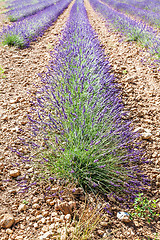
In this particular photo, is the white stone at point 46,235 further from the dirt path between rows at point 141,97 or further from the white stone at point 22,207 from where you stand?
the dirt path between rows at point 141,97

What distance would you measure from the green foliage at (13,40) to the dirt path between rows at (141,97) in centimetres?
245

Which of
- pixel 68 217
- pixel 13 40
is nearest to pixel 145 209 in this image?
pixel 68 217

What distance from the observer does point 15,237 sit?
1429mm

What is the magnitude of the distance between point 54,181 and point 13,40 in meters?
4.86

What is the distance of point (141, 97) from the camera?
3.26 m

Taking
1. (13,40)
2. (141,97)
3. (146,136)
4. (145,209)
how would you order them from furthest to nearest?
(13,40), (141,97), (146,136), (145,209)

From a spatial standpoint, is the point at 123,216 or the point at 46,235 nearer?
the point at 46,235

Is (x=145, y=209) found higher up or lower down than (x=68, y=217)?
lower down

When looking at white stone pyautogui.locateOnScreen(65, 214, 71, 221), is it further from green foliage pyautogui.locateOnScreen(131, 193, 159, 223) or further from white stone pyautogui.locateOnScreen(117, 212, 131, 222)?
green foliage pyautogui.locateOnScreen(131, 193, 159, 223)

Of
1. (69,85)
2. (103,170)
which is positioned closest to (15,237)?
(103,170)

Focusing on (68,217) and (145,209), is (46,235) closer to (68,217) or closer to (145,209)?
(68,217)

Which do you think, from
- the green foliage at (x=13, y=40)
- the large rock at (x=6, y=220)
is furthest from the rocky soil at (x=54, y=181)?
the green foliage at (x=13, y=40)

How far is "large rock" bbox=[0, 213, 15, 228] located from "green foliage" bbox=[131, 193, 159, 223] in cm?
101

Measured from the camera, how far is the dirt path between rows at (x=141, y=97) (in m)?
1.91
